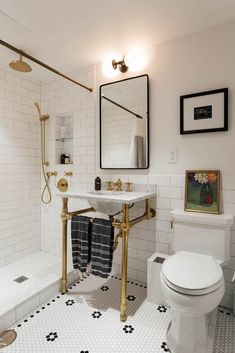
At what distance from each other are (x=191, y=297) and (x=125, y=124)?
1573 millimetres

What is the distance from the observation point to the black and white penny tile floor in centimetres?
136

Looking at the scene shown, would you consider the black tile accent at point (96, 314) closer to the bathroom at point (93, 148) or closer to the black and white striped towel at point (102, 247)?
the bathroom at point (93, 148)

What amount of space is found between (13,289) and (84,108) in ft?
6.32

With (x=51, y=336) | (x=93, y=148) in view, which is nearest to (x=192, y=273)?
(x=51, y=336)

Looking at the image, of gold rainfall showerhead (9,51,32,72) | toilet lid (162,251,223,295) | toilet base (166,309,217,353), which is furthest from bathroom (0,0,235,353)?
toilet lid (162,251,223,295)

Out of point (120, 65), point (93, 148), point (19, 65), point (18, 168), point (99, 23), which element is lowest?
point (18, 168)

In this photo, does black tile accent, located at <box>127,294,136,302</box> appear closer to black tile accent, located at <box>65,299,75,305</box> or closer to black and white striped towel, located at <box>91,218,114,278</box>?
black and white striped towel, located at <box>91,218,114,278</box>

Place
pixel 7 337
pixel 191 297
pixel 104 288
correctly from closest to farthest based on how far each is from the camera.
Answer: pixel 191 297, pixel 7 337, pixel 104 288

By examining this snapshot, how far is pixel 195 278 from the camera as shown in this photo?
4.07 feet

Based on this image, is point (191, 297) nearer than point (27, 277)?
Yes

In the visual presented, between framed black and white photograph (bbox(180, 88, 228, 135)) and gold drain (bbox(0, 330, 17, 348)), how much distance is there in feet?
6.45

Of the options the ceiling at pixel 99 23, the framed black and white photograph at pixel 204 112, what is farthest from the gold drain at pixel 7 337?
the ceiling at pixel 99 23

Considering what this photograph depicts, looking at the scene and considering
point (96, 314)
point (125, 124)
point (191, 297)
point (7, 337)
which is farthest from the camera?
point (125, 124)

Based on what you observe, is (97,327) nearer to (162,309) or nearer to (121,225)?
(162,309)
